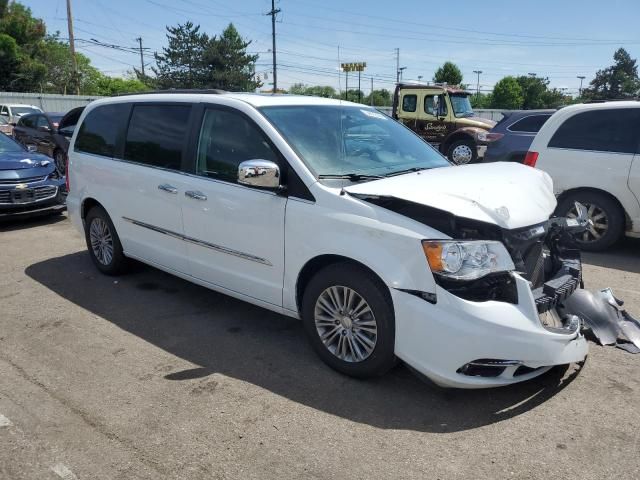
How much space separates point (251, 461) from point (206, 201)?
6.96ft

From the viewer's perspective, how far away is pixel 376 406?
327 centimetres

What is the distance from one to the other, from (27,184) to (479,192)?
24.0 feet

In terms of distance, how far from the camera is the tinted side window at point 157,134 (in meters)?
4.63

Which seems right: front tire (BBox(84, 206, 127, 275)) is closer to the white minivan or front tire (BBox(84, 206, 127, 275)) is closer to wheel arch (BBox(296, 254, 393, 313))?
the white minivan

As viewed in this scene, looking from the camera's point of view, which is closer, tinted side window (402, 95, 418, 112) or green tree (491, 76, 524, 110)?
tinted side window (402, 95, 418, 112)

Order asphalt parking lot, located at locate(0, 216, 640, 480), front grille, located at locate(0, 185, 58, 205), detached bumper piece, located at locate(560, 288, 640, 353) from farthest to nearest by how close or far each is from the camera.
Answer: front grille, located at locate(0, 185, 58, 205) < detached bumper piece, located at locate(560, 288, 640, 353) < asphalt parking lot, located at locate(0, 216, 640, 480)

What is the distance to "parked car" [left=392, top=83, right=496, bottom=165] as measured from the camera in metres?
15.7

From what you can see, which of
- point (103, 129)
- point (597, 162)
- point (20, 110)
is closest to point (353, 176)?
point (103, 129)

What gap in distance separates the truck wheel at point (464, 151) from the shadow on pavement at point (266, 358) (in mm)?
11763

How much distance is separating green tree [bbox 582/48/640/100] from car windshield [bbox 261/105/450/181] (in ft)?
246

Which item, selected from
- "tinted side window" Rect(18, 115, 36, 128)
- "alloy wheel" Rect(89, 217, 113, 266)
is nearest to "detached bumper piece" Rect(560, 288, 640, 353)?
"alloy wheel" Rect(89, 217, 113, 266)

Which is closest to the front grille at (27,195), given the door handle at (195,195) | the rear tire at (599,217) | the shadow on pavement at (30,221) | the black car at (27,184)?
the black car at (27,184)

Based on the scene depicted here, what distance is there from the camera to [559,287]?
11.3 ft

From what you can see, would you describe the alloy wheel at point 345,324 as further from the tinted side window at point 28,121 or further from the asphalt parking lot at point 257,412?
the tinted side window at point 28,121
